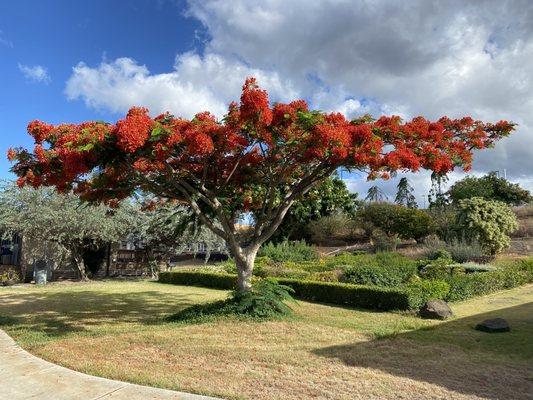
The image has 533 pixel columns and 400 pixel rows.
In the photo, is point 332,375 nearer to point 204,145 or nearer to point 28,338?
point 204,145

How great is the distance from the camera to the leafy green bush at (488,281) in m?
13.4

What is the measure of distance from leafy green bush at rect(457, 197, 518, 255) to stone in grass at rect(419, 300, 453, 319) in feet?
45.1

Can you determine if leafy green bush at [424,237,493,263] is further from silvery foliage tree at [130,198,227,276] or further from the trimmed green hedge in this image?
silvery foliage tree at [130,198,227,276]

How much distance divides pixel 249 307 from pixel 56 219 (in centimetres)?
1278

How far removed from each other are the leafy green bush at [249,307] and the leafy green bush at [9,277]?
44.6 feet

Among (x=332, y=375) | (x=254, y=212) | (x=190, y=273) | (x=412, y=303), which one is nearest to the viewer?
(x=332, y=375)

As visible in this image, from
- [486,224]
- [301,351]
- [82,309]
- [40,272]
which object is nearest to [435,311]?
[301,351]

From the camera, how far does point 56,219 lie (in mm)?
19578

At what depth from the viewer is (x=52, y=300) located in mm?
14141

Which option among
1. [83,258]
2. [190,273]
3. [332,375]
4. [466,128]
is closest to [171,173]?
[332,375]

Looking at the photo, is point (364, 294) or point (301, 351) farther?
point (364, 294)

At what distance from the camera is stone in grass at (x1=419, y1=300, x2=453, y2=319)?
420 inches

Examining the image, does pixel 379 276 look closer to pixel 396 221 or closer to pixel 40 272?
pixel 40 272

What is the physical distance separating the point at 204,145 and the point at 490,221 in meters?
19.1
